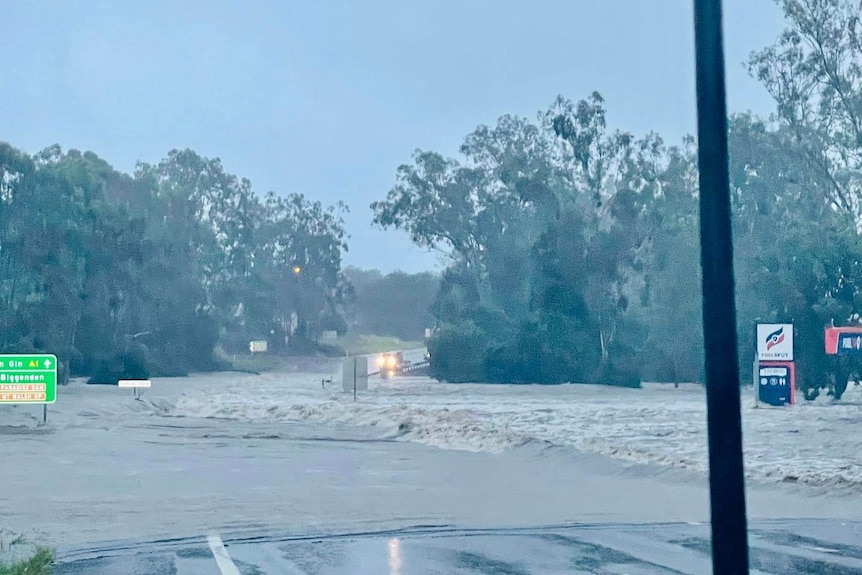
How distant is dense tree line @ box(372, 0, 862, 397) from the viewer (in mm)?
58375

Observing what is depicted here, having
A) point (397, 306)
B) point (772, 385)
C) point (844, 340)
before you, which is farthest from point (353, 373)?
point (397, 306)

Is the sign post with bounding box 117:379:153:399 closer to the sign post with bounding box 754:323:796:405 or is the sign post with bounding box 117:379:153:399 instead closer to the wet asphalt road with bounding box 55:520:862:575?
the sign post with bounding box 754:323:796:405

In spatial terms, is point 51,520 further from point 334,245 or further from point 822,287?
point 334,245

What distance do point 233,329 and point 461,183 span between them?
32.2 m

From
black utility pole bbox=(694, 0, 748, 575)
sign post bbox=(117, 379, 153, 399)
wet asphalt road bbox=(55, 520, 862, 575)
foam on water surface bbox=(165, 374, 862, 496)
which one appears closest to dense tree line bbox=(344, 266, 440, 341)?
foam on water surface bbox=(165, 374, 862, 496)

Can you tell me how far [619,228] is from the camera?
7194 centimetres

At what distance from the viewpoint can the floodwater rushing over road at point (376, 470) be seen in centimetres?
1502

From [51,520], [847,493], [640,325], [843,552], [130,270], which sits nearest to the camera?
[843,552]

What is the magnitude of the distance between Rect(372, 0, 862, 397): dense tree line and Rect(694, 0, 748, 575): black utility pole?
160 feet

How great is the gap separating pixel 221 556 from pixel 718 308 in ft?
24.5

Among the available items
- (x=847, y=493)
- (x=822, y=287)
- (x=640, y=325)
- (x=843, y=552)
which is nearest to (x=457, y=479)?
(x=847, y=493)

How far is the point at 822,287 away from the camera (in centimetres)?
5244

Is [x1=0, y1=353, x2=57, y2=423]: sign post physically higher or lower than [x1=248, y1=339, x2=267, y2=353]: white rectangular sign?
lower

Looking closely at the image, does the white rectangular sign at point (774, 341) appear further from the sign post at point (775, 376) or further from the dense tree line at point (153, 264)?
the dense tree line at point (153, 264)
